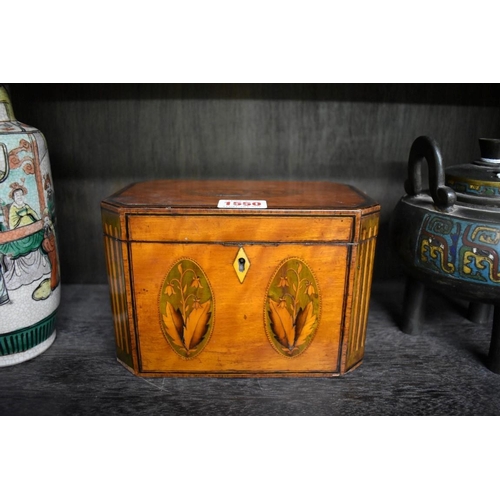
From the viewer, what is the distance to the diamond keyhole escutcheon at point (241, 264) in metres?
0.89

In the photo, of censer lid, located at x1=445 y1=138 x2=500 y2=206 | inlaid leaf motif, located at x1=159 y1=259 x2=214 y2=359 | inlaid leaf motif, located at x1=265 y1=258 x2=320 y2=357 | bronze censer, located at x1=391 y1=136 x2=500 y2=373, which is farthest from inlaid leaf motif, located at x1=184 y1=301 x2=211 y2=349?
censer lid, located at x1=445 y1=138 x2=500 y2=206

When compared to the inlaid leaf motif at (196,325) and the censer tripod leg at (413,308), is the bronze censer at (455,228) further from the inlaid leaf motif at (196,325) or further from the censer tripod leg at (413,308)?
the inlaid leaf motif at (196,325)

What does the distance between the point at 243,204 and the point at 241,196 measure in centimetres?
8

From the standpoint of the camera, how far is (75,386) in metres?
0.92

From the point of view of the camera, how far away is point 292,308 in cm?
93

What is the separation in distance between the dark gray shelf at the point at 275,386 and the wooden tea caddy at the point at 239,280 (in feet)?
0.13

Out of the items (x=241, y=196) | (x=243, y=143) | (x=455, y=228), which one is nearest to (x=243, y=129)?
(x=243, y=143)

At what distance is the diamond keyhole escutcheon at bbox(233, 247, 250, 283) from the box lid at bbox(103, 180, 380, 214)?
0.08 metres

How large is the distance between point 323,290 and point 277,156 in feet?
1.69

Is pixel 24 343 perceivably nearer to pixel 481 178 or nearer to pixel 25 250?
pixel 25 250

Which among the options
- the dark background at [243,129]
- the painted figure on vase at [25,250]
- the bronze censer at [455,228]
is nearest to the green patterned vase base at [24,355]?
the painted figure on vase at [25,250]

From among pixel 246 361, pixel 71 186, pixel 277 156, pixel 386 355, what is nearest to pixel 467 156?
pixel 277 156

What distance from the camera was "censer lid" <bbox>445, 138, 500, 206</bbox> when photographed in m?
0.92

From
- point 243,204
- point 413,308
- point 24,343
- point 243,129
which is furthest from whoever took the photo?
point 243,129
